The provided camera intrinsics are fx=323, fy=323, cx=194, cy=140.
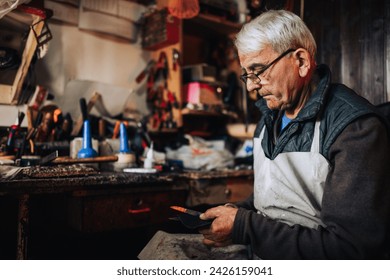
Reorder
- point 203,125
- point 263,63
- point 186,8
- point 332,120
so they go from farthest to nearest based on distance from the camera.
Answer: point 203,125, point 186,8, point 263,63, point 332,120

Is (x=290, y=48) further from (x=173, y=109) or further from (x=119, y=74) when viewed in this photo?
(x=119, y=74)

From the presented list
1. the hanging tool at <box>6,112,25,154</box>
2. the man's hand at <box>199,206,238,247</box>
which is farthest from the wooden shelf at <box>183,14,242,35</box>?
the man's hand at <box>199,206,238,247</box>

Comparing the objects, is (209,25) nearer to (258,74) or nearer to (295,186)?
(258,74)

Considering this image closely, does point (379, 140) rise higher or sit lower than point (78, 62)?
lower

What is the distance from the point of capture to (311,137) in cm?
107

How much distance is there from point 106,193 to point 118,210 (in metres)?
0.11

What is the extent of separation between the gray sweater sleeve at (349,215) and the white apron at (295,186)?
0.10 metres

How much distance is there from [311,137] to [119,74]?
6.46 ft

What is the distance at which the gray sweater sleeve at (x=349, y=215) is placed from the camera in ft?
2.73

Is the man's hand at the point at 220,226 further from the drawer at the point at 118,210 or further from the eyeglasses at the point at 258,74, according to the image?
the drawer at the point at 118,210

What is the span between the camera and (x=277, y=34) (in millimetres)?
1103

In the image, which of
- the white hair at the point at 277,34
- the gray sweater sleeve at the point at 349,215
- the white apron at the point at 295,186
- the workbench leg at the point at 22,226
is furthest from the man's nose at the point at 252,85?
the workbench leg at the point at 22,226

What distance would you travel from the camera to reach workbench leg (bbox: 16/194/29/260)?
1.35 metres
